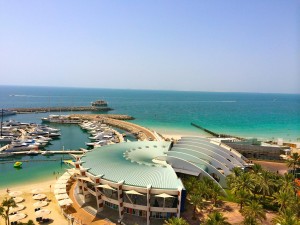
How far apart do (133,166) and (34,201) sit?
73.2 ft

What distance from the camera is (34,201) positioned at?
5231 cm

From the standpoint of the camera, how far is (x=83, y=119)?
164375mm

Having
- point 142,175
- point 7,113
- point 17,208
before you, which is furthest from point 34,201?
point 7,113

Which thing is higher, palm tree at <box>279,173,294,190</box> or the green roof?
the green roof

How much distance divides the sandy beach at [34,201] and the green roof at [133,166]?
9878 mm

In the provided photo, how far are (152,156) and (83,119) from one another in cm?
11501

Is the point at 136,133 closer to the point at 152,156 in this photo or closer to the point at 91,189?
the point at 152,156

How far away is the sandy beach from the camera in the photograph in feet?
149

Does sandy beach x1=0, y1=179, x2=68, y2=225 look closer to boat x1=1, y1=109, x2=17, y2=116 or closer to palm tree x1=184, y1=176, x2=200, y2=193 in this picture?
palm tree x1=184, y1=176, x2=200, y2=193

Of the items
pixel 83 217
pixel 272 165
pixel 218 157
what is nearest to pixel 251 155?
pixel 272 165

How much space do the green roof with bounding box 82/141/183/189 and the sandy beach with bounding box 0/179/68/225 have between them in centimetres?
988

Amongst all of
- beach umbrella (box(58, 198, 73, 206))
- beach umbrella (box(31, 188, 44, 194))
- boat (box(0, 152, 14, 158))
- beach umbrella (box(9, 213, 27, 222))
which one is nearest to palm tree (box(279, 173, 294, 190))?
beach umbrella (box(58, 198, 73, 206))

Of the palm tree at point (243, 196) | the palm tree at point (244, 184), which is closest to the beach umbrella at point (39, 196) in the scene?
the palm tree at point (244, 184)

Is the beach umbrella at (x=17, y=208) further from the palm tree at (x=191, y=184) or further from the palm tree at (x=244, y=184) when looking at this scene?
the palm tree at (x=244, y=184)
